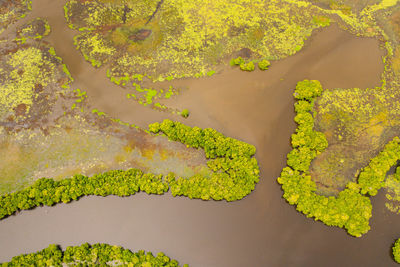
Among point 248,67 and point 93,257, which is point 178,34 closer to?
point 248,67

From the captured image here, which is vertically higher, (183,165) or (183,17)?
(183,17)

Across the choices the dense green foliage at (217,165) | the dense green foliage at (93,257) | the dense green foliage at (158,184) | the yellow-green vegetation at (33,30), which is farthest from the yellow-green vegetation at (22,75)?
the dense green foliage at (93,257)

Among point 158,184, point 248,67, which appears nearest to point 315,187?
point 158,184

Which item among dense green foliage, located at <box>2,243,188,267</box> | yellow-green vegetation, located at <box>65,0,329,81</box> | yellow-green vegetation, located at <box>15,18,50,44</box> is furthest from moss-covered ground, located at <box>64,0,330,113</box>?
dense green foliage, located at <box>2,243,188,267</box>

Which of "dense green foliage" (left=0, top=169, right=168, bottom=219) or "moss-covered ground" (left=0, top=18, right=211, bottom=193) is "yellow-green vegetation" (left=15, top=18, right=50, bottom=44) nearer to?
"moss-covered ground" (left=0, top=18, right=211, bottom=193)

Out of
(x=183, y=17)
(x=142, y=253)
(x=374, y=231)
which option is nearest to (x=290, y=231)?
(x=374, y=231)

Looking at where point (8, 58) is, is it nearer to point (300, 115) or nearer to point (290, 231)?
point (300, 115)

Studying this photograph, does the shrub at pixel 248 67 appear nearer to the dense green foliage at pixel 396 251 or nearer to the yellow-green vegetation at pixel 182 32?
the yellow-green vegetation at pixel 182 32
